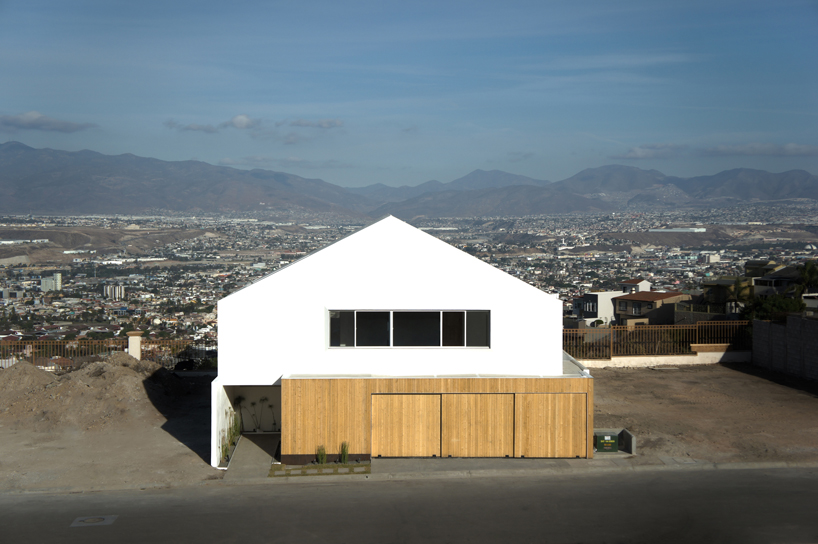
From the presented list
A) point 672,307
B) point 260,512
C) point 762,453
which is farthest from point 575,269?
point 260,512

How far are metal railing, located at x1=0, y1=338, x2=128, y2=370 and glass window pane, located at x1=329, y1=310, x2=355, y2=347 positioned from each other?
12.0m

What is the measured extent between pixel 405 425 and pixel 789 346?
17.1 m

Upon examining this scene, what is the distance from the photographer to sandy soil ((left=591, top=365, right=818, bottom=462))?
1588cm

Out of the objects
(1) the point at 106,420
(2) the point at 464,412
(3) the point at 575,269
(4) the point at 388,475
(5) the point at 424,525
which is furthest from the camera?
(3) the point at 575,269

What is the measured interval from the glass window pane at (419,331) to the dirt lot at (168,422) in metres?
5.18

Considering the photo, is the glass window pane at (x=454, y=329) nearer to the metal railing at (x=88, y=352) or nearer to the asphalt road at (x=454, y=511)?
the asphalt road at (x=454, y=511)

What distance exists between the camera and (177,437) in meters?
17.0

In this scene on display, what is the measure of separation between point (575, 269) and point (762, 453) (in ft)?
284

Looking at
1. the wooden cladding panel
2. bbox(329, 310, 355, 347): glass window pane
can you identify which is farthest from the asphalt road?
bbox(329, 310, 355, 347): glass window pane

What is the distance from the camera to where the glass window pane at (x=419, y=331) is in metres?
16.2

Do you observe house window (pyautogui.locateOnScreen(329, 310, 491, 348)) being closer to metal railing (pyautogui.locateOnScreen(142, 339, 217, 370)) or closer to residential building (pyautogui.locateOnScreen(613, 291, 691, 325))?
metal railing (pyautogui.locateOnScreen(142, 339, 217, 370))

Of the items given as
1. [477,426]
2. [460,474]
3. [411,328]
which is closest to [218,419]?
[411,328]

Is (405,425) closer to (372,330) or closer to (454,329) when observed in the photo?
(372,330)

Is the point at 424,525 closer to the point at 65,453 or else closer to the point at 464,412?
the point at 464,412
